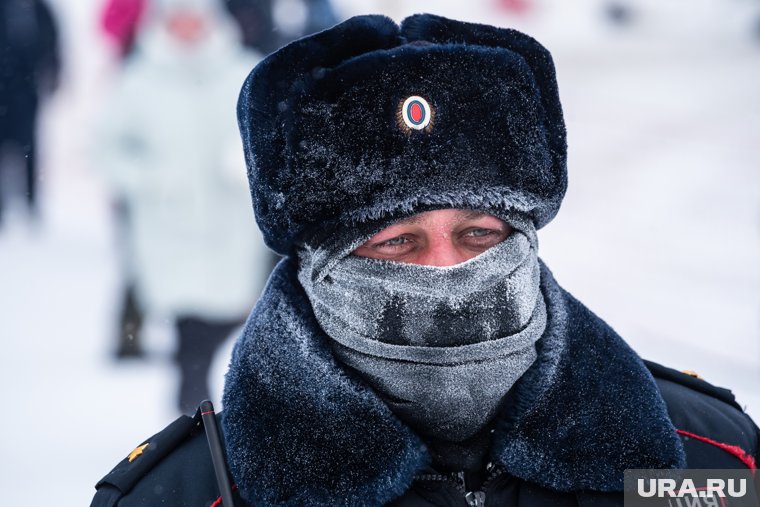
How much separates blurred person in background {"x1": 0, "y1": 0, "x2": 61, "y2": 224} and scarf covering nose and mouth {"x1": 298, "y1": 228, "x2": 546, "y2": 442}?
20.7ft

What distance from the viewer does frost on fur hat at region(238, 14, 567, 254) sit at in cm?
188

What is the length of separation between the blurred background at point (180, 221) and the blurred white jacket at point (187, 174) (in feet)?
0.03

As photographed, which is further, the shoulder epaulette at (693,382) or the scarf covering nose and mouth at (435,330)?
the shoulder epaulette at (693,382)

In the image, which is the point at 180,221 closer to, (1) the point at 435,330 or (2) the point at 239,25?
(2) the point at 239,25

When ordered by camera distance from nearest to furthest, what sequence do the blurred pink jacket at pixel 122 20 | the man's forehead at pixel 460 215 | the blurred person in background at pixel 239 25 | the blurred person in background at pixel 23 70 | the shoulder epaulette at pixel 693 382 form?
the man's forehead at pixel 460 215, the shoulder epaulette at pixel 693 382, the blurred person in background at pixel 239 25, the blurred pink jacket at pixel 122 20, the blurred person in background at pixel 23 70

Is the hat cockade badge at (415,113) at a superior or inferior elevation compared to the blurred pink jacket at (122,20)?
inferior

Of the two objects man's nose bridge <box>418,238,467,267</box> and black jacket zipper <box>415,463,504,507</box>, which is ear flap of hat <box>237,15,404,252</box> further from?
black jacket zipper <box>415,463,504,507</box>

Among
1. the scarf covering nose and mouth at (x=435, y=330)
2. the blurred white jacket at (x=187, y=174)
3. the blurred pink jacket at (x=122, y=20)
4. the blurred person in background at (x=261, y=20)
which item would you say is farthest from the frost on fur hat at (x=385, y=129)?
the blurred pink jacket at (x=122, y=20)

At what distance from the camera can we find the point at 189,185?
512cm

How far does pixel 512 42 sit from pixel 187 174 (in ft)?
10.9

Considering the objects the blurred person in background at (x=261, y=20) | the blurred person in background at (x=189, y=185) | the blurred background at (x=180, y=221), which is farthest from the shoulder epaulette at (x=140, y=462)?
the blurred person in background at (x=261, y=20)

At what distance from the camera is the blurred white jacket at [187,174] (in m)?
5.03

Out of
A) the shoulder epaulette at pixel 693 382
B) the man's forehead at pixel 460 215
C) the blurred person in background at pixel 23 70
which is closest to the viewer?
the man's forehead at pixel 460 215

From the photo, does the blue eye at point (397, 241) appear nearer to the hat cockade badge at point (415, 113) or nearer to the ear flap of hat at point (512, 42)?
the hat cockade badge at point (415, 113)
